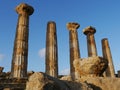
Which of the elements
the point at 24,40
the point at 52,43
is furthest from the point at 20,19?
the point at 52,43

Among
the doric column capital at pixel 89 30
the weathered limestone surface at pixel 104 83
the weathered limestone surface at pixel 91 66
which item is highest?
the doric column capital at pixel 89 30

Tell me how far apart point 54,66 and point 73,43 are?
5759mm

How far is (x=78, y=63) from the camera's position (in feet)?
24.3

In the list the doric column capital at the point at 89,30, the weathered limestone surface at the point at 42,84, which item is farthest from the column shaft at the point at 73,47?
the weathered limestone surface at the point at 42,84

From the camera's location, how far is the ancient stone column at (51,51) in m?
20.6

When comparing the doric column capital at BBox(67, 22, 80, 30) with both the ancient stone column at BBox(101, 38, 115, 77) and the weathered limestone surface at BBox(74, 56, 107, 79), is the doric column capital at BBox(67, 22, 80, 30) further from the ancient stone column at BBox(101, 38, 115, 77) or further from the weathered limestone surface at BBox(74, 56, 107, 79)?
the weathered limestone surface at BBox(74, 56, 107, 79)

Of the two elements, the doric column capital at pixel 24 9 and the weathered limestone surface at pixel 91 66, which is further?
the doric column capital at pixel 24 9

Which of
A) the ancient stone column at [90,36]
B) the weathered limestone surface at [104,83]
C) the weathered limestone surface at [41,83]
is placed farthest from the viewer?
the ancient stone column at [90,36]

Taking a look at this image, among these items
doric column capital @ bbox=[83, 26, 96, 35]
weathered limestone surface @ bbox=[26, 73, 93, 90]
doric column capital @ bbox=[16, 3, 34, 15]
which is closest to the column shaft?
doric column capital @ bbox=[83, 26, 96, 35]

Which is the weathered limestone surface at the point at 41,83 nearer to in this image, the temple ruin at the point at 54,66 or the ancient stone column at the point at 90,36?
the temple ruin at the point at 54,66

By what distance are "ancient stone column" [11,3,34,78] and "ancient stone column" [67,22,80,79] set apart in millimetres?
7392

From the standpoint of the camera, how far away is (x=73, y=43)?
25.4 meters

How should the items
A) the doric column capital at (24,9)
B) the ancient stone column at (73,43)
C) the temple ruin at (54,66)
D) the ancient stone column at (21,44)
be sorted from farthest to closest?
1. the ancient stone column at (73,43)
2. the doric column capital at (24,9)
3. the ancient stone column at (21,44)
4. the temple ruin at (54,66)

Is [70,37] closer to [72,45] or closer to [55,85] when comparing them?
[72,45]
